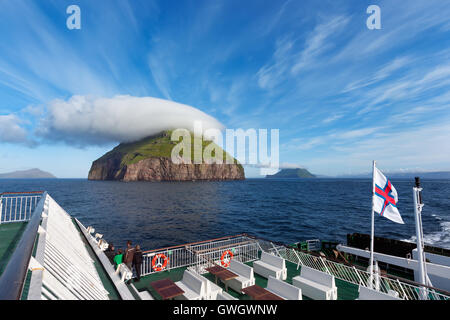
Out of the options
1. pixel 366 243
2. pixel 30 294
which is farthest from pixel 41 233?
pixel 366 243

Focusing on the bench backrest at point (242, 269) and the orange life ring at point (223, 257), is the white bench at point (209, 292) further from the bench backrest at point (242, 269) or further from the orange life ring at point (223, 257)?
the orange life ring at point (223, 257)

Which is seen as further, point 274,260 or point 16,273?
point 274,260

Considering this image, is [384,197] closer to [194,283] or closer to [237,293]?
[237,293]

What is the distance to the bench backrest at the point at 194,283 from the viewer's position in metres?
7.29

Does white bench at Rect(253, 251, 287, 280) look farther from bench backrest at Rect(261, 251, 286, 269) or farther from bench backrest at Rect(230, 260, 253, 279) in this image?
bench backrest at Rect(230, 260, 253, 279)

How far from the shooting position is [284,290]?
7328 millimetres

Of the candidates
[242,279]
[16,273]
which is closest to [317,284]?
[242,279]

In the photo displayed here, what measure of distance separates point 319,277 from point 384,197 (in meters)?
4.25
